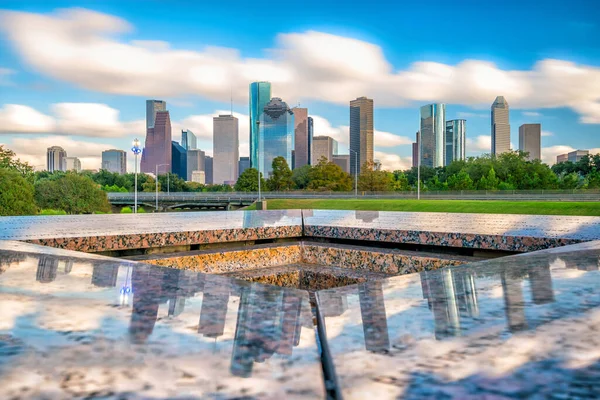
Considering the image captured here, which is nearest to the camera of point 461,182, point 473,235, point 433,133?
point 473,235

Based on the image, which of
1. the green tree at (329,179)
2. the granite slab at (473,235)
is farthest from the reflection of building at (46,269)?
the green tree at (329,179)

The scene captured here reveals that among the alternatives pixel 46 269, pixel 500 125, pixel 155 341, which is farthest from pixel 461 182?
pixel 500 125

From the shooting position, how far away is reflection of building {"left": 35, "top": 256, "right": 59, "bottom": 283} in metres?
1.48

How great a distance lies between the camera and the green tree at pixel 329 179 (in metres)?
84.5

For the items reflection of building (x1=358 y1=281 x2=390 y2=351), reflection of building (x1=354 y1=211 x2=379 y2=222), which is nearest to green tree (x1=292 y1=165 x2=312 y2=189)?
reflection of building (x1=354 y1=211 x2=379 y2=222)

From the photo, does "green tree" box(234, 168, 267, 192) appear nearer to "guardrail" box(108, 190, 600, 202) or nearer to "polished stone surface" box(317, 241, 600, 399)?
"guardrail" box(108, 190, 600, 202)

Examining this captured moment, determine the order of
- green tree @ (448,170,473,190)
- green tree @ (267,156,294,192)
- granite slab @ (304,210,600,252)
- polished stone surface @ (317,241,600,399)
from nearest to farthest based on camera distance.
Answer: polished stone surface @ (317,241,600,399), granite slab @ (304,210,600,252), green tree @ (448,170,473,190), green tree @ (267,156,294,192)

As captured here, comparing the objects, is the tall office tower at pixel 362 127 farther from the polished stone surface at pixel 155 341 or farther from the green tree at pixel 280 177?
the polished stone surface at pixel 155 341

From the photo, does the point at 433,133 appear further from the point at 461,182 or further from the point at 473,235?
the point at 473,235

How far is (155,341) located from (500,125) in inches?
7917

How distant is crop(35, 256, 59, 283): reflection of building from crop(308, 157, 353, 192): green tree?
81815 millimetres

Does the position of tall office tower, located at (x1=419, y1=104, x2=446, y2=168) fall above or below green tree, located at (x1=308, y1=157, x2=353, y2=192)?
above

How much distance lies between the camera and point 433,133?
161000 millimetres

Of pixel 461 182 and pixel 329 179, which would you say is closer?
pixel 461 182
